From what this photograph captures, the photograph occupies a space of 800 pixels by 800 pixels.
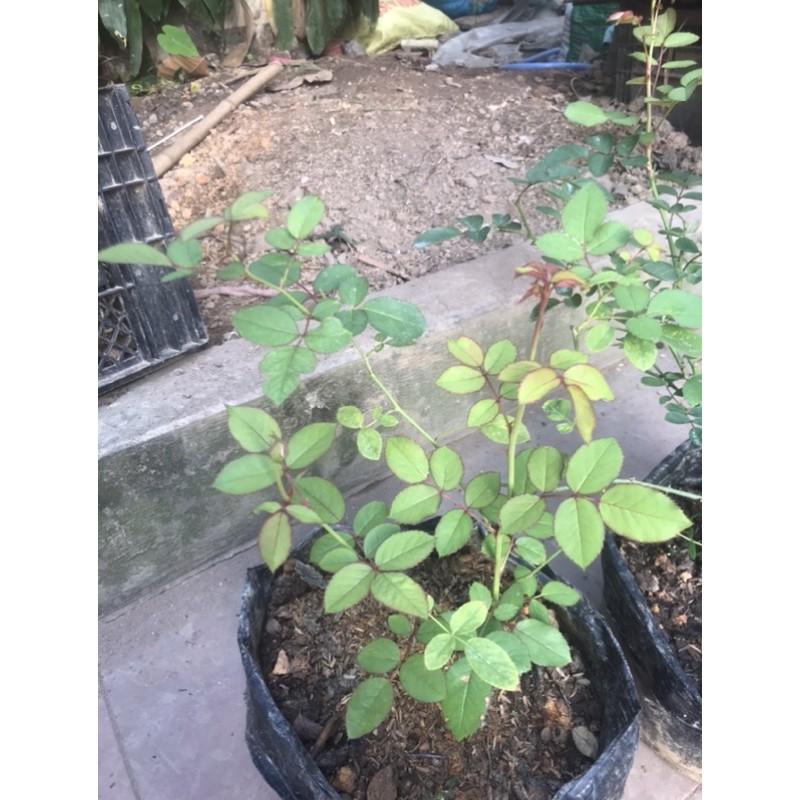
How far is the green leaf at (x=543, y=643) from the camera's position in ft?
2.45

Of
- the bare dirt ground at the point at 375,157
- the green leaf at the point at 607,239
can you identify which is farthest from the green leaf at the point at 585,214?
the bare dirt ground at the point at 375,157

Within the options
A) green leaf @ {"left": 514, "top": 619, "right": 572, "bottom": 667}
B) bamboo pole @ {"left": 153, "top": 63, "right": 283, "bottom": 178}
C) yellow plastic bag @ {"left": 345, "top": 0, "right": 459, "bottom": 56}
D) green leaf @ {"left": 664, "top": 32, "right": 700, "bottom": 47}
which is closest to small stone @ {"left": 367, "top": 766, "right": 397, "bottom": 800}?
green leaf @ {"left": 514, "top": 619, "right": 572, "bottom": 667}

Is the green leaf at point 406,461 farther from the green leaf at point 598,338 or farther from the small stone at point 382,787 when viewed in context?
the small stone at point 382,787

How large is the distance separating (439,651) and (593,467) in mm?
222

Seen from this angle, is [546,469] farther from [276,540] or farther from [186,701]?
[186,701]

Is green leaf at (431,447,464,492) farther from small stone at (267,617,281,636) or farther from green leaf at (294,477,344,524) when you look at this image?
small stone at (267,617,281,636)

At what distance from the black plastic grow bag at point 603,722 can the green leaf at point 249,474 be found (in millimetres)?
384

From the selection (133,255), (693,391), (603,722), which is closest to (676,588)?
(603,722)

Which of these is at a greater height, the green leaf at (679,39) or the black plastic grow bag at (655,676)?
the green leaf at (679,39)

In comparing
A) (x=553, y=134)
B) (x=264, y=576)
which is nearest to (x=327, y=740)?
(x=264, y=576)

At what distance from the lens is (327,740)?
0.96 meters

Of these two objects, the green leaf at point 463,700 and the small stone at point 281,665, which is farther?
the small stone at point 281,665

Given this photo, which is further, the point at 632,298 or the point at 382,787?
the point at 382,787

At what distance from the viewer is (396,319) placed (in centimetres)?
70
